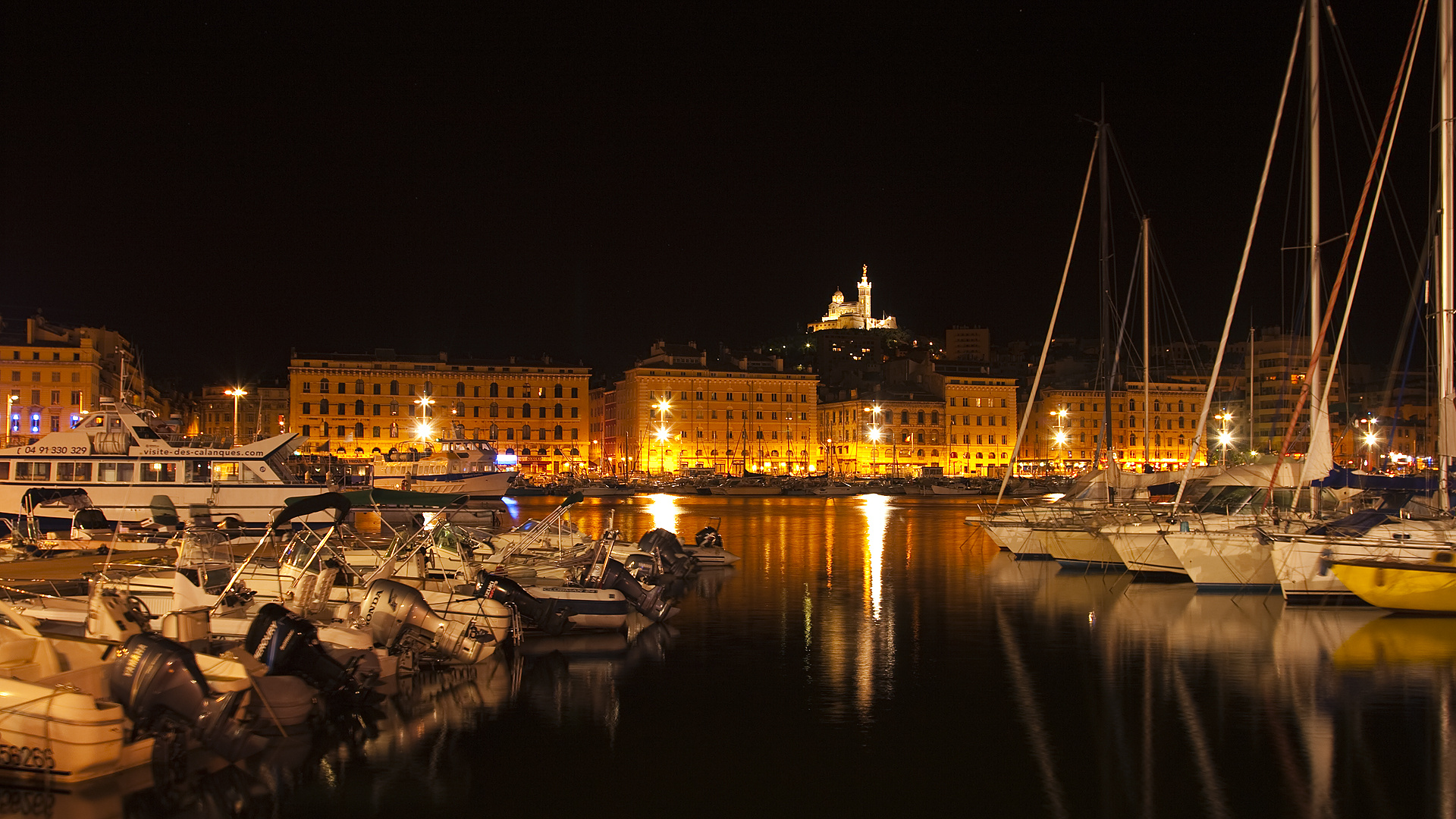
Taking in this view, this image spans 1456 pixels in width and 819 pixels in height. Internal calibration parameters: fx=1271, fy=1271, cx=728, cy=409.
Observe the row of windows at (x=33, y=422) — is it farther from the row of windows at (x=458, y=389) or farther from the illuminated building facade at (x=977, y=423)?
the illuminated building facade at (x=977, y=423)

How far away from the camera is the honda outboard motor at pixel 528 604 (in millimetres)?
19344

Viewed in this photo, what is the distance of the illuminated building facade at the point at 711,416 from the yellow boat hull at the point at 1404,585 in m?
87.6

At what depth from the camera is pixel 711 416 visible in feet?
378

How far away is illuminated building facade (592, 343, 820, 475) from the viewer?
113 meters

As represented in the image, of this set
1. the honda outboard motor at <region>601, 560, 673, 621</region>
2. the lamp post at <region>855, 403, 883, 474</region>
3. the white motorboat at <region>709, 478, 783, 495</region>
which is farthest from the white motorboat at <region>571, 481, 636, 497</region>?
the honda outboard motor at <region>601, 560, 673, 621</region>

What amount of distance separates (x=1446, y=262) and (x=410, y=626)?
19.6m

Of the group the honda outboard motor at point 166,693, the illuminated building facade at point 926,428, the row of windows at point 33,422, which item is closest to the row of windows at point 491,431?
the row of windows at point 33,422

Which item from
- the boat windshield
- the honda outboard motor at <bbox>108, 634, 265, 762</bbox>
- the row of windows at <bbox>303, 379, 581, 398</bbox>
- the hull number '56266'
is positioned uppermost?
the row of windows at <bbox>303, 379, 581, 398</bbox>

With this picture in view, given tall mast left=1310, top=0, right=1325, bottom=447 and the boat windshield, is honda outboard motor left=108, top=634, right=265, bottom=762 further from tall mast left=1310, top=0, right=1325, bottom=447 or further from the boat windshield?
tall mast left=1310, top=0, right=1325, bottom=447

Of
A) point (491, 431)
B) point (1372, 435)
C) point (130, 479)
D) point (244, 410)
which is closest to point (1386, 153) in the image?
point (130, 479)

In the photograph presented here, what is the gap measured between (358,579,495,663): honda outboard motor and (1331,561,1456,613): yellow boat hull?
15059 mm

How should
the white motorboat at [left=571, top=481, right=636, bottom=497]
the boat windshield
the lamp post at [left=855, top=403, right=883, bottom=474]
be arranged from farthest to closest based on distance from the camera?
the lamp post at [left=855, top=403, right=883, bottom=474] < the white motorboat at [left=571, top=481, right=636, bottom=497] < the boat windshield

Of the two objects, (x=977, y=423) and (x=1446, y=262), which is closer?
(x=1446, y=262)

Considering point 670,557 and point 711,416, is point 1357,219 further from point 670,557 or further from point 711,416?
point 711,416
